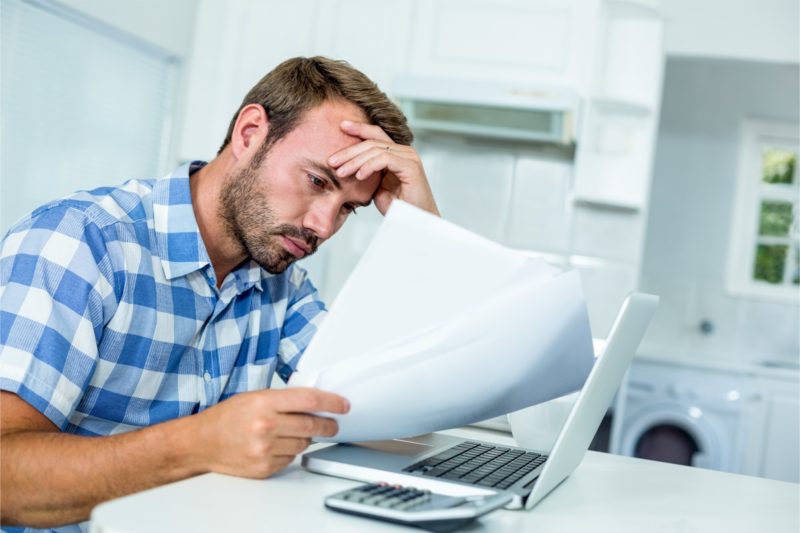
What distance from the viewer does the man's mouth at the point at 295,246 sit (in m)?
1.31

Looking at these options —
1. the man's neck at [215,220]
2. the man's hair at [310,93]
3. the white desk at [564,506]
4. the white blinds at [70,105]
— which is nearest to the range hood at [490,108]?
the white blinds at [70,105]

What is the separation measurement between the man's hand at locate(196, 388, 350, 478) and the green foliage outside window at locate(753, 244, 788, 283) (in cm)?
531

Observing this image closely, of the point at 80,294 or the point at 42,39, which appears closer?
the point at 80,294

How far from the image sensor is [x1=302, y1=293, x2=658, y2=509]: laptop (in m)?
0.84

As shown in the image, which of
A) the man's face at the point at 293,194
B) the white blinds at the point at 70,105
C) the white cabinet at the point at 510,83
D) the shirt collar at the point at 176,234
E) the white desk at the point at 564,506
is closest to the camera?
the white desk at the point at 564,506

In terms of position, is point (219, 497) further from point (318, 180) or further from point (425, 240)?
point (318, 180)

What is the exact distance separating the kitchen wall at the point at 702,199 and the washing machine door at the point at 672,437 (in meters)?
0.83

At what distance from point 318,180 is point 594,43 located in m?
2.34

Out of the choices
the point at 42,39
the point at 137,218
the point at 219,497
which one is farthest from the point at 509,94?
the point at 219,497

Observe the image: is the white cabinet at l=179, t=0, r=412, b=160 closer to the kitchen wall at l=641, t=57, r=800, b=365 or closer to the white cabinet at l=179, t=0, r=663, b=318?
the white cabinet at l=179, t=0, r=663, b=318

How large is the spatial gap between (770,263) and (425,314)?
17.5ft

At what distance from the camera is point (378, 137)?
4.48ft

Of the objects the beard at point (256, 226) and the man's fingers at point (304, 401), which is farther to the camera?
the beard at point (256, 226)

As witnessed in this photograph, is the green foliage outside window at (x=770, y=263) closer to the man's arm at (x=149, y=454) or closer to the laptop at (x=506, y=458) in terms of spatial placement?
the laptop at (x=506, y=458)
